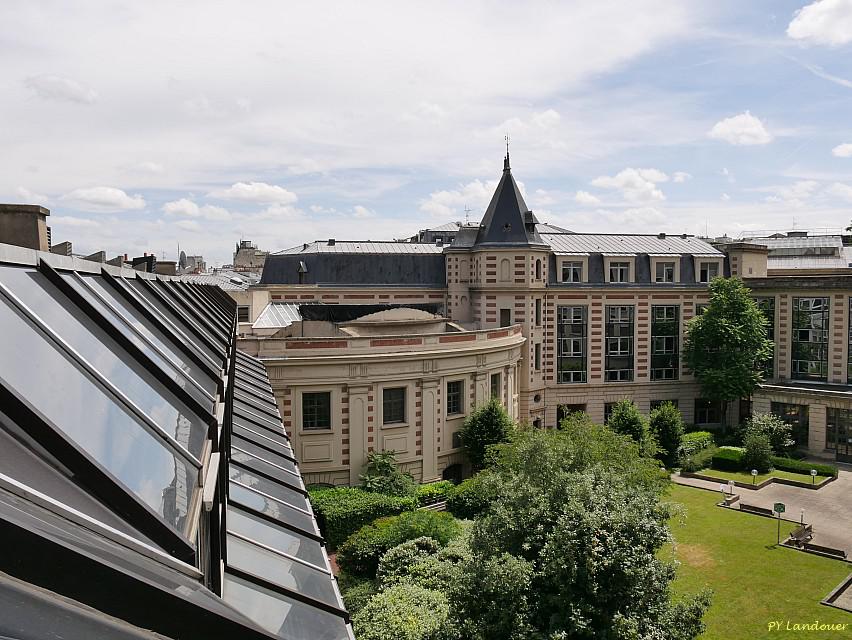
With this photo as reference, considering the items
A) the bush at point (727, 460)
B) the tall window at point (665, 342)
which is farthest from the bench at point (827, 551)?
the tall window at point (665, 342)

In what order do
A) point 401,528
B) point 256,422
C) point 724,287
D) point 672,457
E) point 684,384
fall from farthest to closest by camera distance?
point 684,384, point 724,287, point 672,457, point 401,528, point 256,422

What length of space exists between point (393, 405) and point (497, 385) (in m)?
9.16

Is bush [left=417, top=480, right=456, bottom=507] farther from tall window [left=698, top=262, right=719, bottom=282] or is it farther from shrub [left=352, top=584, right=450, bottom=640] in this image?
tall window [left=698, top=262, right=719, bottom=282]

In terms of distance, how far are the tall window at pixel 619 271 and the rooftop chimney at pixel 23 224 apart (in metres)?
51.3

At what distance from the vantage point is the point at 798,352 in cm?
5181

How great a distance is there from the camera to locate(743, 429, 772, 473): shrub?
144ft

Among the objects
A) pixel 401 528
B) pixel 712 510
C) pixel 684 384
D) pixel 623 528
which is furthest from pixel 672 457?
pixel 623 528

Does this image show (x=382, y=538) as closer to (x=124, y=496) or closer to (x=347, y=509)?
(x=347, y=509)

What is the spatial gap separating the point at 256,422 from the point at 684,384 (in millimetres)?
51836

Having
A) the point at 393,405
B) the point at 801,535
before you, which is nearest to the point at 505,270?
the point at 393,405

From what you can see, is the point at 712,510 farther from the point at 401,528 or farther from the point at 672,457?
the point at 401,528

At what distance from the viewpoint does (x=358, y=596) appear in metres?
22.2

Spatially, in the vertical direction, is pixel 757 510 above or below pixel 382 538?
below

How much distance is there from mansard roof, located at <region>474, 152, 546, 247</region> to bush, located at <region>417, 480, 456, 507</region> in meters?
22.6
